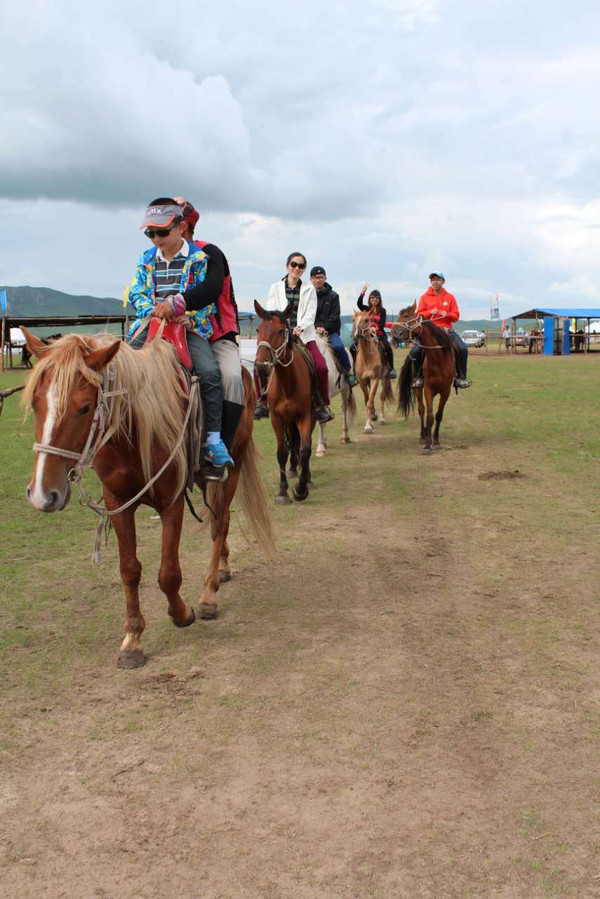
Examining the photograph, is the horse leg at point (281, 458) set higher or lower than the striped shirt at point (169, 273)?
lower

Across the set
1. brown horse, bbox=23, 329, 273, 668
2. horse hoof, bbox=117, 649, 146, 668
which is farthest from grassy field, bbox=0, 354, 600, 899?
brown horse, bbox=23, 329, 273, 668

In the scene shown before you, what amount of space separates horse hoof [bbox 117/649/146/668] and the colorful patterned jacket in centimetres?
207

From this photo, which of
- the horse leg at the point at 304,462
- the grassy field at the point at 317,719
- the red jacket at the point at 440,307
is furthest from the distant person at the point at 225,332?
the red jacket at the point at 440,307

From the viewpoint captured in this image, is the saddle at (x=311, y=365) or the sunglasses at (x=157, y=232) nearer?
the sunglasses at (x=157, y=232)

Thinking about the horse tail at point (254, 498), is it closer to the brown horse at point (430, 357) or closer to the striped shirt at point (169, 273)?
the striped shirt at point (169, 273)

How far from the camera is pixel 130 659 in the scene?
4.48m

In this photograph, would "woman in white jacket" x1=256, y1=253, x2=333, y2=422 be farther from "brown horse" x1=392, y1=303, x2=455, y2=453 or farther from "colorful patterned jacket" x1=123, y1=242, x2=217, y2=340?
"colorful patterned jacket" x1=123, y1=242, x2=217, y2=340

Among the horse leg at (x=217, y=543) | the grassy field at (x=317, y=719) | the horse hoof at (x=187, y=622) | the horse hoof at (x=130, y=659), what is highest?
the horse leg at (x=217, y=543)

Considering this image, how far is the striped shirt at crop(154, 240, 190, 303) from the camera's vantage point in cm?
508

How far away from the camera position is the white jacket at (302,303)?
9305mm

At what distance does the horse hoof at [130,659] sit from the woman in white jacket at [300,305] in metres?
5.22

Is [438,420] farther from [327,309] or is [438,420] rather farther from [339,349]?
[327,309]

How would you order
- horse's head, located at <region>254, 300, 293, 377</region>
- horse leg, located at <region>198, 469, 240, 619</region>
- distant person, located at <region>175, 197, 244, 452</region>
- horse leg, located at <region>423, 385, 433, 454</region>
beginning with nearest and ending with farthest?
distant person, located at <region>175, 197, 244, 452</region> → horse leg, located at <region>198, 469, 240, 619</region> → horse's head, located at <region>254, 300, 293, 377</region> → horse leg, located at <region>423, 385, 433, 454</region>

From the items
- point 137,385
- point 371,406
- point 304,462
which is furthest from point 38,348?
point 371,406
